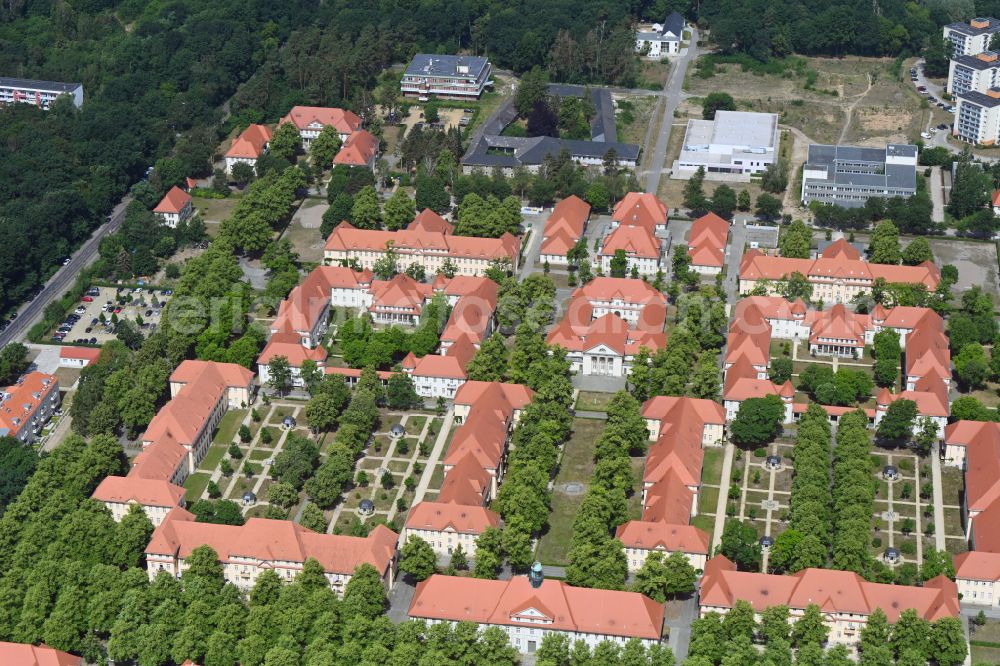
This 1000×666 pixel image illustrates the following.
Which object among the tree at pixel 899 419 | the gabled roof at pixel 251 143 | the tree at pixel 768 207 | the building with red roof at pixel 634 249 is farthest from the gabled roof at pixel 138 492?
the tree at pixel 768 207

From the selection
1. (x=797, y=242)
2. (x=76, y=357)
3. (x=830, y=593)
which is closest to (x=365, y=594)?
(x=830, y=593)

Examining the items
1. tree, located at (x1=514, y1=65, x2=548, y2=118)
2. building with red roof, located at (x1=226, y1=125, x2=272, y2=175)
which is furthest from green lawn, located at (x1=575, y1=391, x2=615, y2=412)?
tree, located at (x1=514, y1=65, x2=548, y2=118)

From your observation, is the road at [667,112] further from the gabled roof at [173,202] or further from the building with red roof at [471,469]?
the building with red roof at [471,469]

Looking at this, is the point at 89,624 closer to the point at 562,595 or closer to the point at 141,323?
the point at 562,595

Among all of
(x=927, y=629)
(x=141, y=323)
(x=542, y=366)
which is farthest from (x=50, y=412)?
(x=927, y=629)

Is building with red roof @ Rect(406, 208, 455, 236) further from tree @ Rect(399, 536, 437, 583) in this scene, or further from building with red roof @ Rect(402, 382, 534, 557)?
tree @ Rect(399, 536, 437, 583)

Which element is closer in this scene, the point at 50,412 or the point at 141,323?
the point at 50,412
